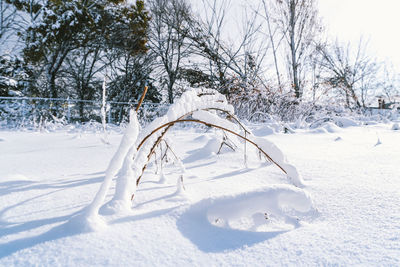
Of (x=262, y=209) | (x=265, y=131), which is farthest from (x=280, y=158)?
(x=265, y=131)

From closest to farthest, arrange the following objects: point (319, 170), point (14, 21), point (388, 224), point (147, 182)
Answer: point (388, 224)
point (147, 182)
point (319, 170)
point (14, 21)

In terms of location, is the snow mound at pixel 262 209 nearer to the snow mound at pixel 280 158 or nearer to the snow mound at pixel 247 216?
the snow mound at pixel 247 216

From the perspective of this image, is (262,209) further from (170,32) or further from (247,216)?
Answer: (170,32)

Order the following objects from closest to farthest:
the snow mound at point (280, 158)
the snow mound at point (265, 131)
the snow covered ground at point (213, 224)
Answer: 1. the snow covered ground at point (213, 224)
2. the snow mound at point (280, 158)
3. the snow mound at point (265, 131)

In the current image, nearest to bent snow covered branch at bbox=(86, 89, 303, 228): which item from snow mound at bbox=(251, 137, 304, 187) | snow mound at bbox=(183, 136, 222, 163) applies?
snow mound at bbox=(251, 137, 304, 187)

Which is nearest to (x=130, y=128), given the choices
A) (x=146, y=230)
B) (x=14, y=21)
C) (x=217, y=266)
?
(x=146, y=230)

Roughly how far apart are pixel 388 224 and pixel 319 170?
1.52ft

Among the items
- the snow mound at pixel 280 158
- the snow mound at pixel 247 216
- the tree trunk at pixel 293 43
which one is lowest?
the snow mound at pixel 247 216

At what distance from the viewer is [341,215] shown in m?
0.52

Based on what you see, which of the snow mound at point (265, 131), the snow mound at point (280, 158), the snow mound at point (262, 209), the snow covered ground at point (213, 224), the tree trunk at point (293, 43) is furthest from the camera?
the tree trunk at point (293, 43)

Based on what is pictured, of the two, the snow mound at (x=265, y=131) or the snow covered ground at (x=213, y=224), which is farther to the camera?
the snow mound at (x=265, y=131)

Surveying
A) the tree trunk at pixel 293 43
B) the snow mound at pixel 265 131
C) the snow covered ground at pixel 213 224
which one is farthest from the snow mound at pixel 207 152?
the tree trunk at pixel 293 43

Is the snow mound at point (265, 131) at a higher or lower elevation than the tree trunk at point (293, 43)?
lower

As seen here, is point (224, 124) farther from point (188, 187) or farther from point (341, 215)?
point (341, 215)
